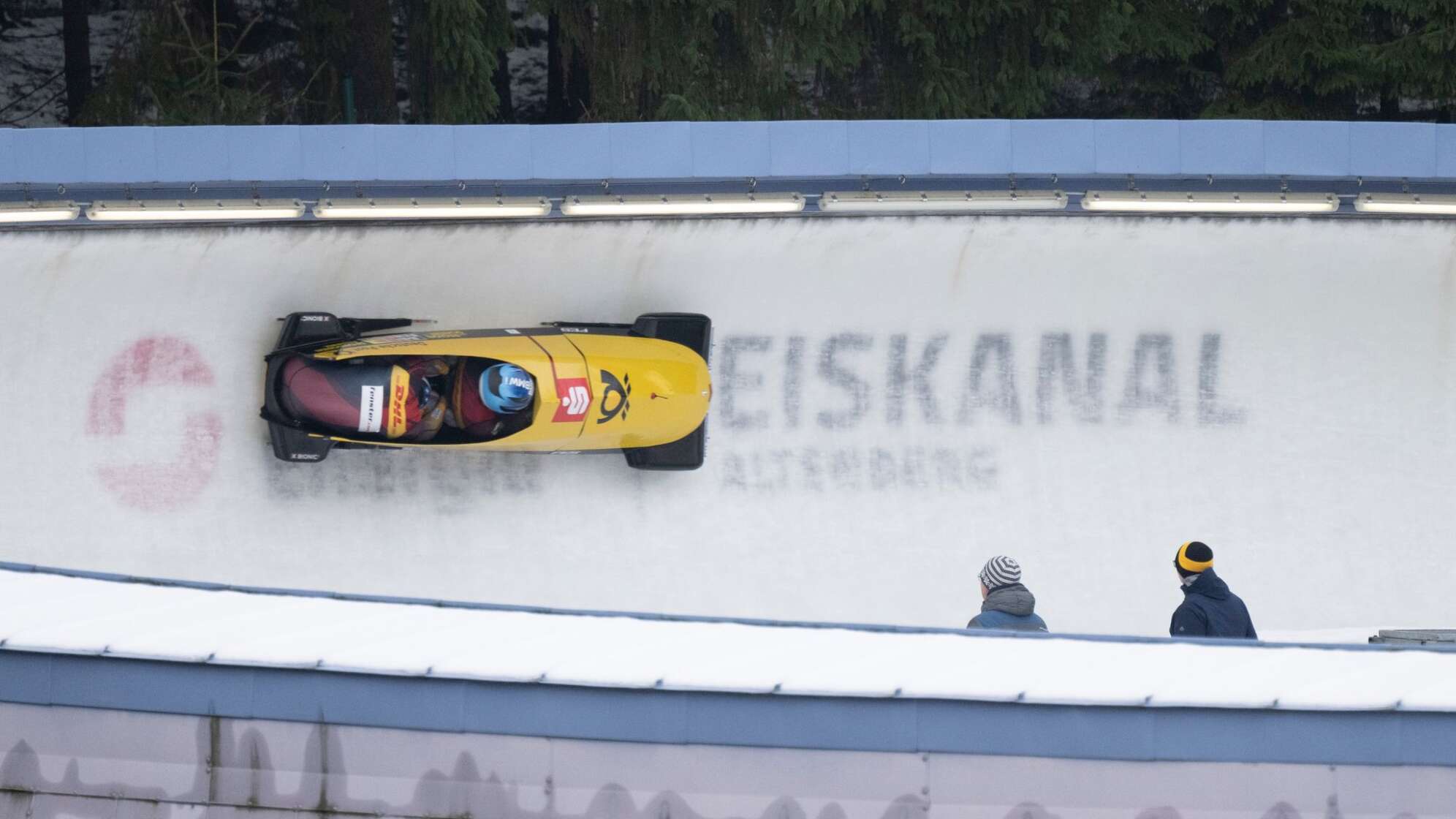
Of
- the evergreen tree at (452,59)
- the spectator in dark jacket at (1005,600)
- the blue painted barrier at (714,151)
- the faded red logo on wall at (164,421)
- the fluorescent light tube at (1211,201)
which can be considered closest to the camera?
the spectator in dark jacket at (1005,600)

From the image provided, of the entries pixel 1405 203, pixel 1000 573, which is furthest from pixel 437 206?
pixel 1405 203

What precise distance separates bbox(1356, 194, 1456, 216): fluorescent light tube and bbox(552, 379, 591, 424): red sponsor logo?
12.4 feet

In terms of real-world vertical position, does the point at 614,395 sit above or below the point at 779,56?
below

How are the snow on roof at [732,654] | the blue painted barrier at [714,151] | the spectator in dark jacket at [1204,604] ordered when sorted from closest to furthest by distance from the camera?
the snow on roof at [732,654] < the spectator in dark jacket at [1204,604] < the blue painted barrier at [714,151]

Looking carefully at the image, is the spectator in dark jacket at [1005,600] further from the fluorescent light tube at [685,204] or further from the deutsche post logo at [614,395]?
A: the fluorescent light tube at [685,204]

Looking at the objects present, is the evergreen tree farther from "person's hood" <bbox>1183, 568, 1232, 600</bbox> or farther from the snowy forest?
"person's hood" <bbox>1183, 568, 1232, 600</bbox>

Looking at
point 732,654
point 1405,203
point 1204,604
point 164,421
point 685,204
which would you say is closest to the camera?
point 732,654

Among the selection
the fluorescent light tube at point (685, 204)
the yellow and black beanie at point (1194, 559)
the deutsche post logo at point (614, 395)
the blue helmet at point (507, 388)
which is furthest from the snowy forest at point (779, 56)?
the yellow and black beanie at point (1194, 559)

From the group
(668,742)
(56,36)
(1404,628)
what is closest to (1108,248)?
(1404,628)

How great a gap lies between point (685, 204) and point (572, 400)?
3.59 ft

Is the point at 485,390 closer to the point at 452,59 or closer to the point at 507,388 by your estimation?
the point at 507,388

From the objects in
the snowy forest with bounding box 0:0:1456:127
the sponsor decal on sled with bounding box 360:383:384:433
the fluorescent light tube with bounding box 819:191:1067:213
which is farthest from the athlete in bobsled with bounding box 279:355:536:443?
the snowy forest with bounding box 0:0:1456:127

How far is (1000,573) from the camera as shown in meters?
4.66

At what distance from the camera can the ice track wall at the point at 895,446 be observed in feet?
21.6
